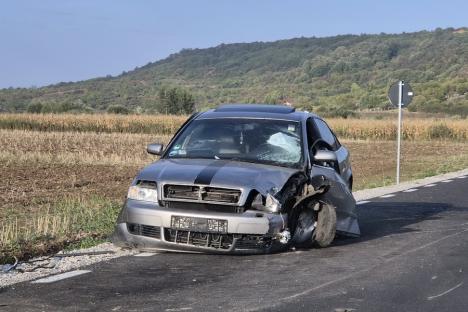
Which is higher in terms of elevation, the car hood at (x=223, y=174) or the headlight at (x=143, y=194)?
the car hood at (x=223, y=174)

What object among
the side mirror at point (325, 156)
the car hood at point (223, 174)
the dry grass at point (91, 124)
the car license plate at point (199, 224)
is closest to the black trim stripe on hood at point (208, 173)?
the car hood at point (223, 174)

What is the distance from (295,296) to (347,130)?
164 feet

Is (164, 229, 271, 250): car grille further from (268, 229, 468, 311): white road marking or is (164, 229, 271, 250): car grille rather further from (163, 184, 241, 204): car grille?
(268, 229, 468, 311): white road marking

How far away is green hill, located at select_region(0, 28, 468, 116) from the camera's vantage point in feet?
368

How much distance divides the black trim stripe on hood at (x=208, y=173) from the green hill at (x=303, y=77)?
8332cm

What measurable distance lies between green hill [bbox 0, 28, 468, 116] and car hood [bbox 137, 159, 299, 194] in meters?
83.2

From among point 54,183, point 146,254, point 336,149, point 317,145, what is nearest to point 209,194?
point 146,254

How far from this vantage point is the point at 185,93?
94.9 metres

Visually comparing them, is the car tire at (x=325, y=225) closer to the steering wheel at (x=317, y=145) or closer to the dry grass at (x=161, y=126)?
the steering wheel at (x=317, y=145)

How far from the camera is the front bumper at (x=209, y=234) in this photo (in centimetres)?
842

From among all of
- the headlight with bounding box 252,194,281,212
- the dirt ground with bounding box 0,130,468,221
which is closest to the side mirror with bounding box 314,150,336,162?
the headlight with bounding box 252,194,281,212

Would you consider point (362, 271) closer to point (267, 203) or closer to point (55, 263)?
point (267, 203)

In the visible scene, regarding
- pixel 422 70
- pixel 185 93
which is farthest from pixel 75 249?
pixel 422 70

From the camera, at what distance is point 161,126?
58250 mm
